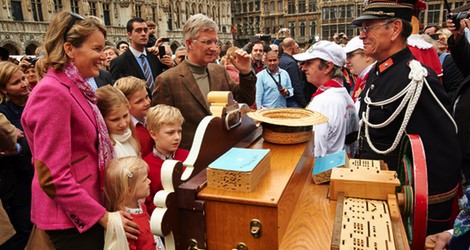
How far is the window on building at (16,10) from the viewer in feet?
67.0

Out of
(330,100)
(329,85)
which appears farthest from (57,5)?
(330,100)

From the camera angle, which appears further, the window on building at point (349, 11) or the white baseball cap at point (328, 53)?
the window on building at point (349, 11)

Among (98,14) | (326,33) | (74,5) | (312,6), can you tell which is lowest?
(326,33)

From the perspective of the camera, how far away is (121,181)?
6.27 feet

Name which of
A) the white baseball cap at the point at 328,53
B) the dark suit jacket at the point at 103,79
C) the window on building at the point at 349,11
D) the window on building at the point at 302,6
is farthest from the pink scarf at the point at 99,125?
the window on building at the point at 302,6

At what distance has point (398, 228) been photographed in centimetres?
143

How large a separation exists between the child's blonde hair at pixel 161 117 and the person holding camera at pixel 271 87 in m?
3.79

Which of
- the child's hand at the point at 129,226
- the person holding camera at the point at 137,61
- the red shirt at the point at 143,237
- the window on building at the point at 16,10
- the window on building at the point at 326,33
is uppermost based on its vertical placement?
the window on building at the point at 16,10

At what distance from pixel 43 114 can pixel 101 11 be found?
2738 cm

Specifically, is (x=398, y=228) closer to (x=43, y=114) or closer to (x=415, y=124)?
(x=415, y=124)

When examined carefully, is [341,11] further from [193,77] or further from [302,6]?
[193,77]

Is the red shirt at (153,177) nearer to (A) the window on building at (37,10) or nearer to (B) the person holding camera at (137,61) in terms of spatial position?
(B) the person holding camera at (137,61)

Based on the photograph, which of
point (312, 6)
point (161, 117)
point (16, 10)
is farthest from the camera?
point (312, 6)

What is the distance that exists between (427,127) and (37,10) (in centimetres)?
2506
